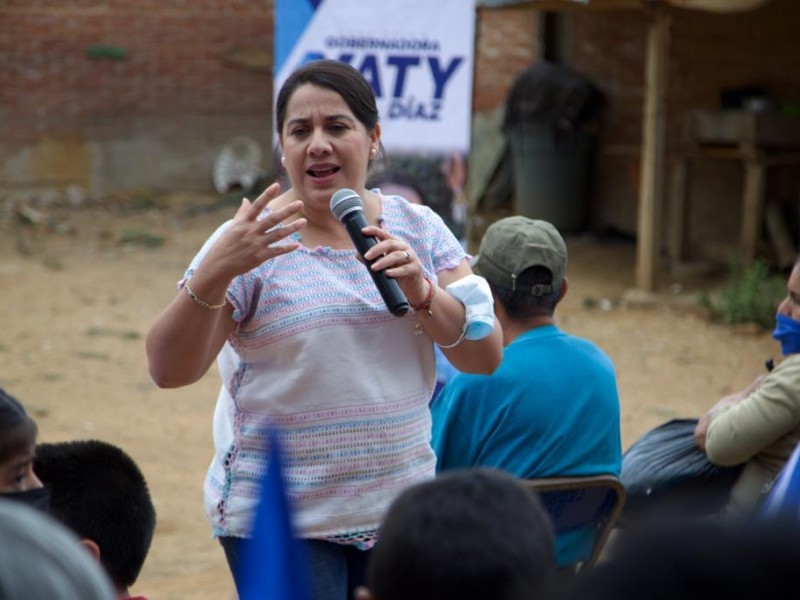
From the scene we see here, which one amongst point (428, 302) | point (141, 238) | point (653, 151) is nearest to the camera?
point (428, 302)

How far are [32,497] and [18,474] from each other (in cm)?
5

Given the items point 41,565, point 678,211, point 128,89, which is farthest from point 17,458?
point 128,89

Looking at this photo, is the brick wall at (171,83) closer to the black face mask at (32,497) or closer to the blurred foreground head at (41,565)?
the black face mask at (32,497)

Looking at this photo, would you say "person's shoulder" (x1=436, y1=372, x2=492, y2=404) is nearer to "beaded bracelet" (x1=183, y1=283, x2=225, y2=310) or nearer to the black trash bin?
"beaded bracelet" (x1=183, y1=283, x2=225, y2=310)

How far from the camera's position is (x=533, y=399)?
330cm

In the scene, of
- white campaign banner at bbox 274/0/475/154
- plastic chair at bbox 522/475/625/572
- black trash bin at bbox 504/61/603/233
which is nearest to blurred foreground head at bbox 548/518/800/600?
plastic chair at bbox 522/475/625/572

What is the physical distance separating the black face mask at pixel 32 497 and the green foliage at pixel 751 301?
7.75m

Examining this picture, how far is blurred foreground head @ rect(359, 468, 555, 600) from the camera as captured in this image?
1508 millimetres

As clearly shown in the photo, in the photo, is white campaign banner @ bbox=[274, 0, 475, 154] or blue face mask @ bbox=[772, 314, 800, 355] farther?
white campaign banner @ bbox=[274, 0, 475, 154]

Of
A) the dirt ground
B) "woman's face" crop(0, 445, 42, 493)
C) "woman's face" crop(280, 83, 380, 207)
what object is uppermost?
"woman's face" crop(280, 83, 380, 207)

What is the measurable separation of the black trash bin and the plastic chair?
31.3 feet

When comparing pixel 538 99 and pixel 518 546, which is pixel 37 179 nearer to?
pixel 538 99

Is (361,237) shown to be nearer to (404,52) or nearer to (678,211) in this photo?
(404,52)

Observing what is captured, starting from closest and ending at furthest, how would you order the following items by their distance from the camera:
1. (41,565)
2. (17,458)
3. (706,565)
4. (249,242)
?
(706,565), (41,565), (17,458), (249,242)
